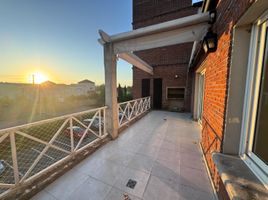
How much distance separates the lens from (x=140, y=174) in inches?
79.3

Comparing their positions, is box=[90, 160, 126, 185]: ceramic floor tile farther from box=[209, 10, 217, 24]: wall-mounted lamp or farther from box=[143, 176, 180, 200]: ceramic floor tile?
box=[209, 10, 217, 24]: wall-mounted lamp

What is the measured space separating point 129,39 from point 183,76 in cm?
556

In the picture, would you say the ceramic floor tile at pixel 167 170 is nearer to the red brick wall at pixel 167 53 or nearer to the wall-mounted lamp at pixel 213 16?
the wall-mounted lamp at pixel 213 16

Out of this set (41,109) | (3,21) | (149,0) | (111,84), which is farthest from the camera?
(41,109)

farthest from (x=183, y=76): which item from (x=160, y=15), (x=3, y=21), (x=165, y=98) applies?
(x=3, y=21)

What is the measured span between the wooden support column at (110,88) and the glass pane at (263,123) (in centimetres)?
291

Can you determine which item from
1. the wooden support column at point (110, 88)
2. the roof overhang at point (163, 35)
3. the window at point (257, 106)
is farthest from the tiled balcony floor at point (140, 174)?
the roof overhang at point (163, 35)

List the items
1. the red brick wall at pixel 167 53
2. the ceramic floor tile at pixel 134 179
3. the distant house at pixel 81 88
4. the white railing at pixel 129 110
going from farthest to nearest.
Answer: the distant house at pixel 81 88 → the red brick wall at pixel 167 53 → the white railing at pixel 129 110 → the ceramic floor tile at pixel 134 179

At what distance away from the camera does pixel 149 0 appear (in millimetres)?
7945

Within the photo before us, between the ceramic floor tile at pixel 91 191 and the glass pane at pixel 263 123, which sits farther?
the ceramic floor tile at pixel 91 191

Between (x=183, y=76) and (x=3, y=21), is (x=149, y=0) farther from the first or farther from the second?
(x=3, y=21)

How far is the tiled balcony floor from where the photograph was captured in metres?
1.63

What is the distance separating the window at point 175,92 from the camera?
25.1ft

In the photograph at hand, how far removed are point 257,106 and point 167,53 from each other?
741 centimetres
